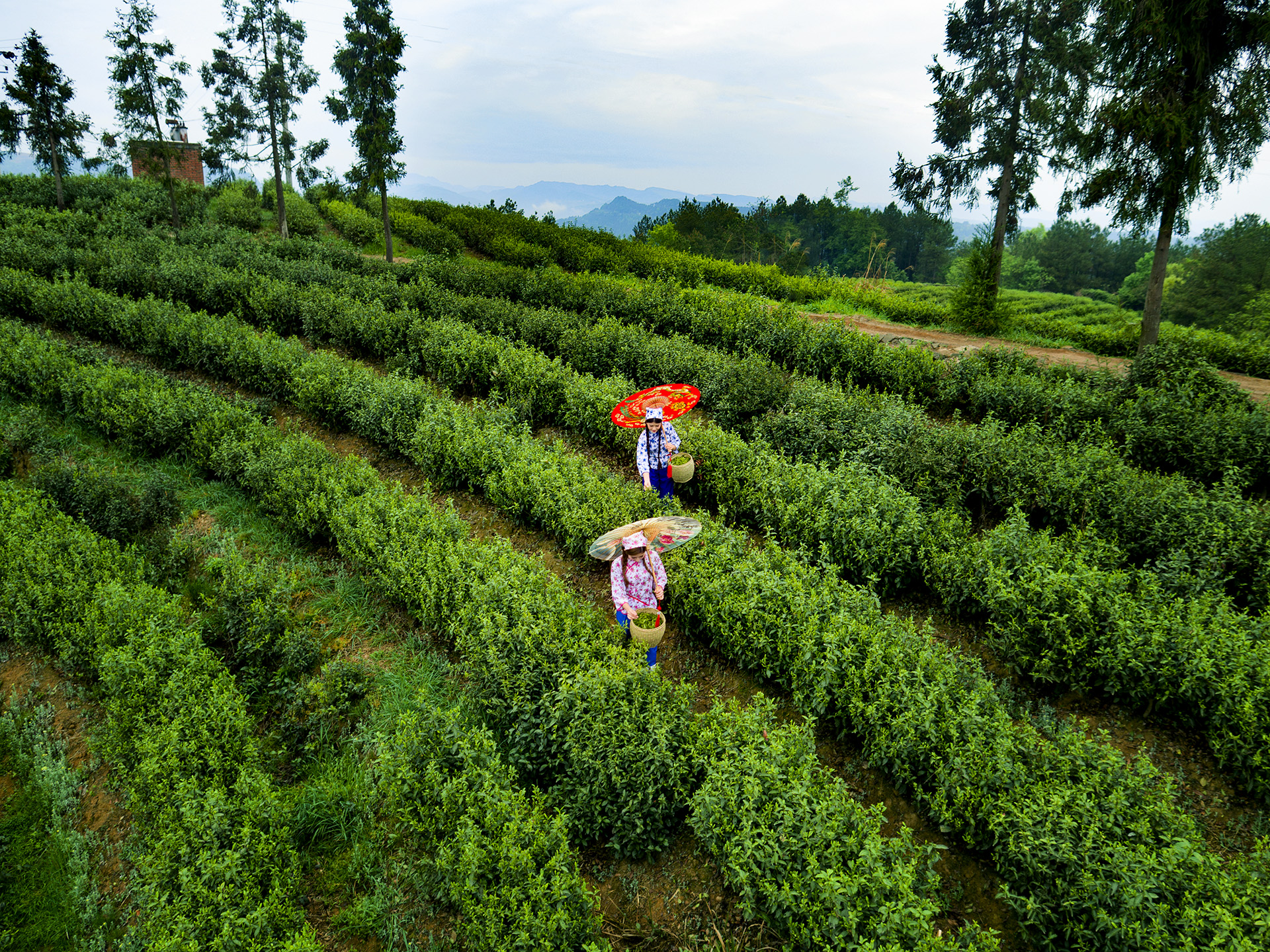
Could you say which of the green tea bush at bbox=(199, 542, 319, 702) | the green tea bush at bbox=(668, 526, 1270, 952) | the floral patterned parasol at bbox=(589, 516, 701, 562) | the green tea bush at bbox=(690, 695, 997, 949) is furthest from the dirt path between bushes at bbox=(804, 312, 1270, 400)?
the green tea bush at bbox=(199, 542, 319, 702)

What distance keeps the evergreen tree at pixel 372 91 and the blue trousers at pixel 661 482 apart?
633 inches

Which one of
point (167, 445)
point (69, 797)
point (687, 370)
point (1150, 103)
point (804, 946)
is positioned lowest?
point (69, 797)

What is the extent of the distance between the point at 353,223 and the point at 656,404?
2364 centimetres

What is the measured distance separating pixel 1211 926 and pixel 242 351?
14006mm

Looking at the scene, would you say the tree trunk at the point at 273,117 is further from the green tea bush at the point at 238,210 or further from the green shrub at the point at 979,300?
the green shrub at the point at 979,300

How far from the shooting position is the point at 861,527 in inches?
273

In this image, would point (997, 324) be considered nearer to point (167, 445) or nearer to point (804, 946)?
point (804, 946)

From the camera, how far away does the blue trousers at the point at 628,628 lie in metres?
5.79

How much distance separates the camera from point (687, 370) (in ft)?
36.9

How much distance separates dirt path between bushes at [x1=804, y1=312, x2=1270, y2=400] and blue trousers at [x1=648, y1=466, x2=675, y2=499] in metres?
7.77

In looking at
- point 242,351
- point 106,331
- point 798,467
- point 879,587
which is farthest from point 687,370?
point 106,331


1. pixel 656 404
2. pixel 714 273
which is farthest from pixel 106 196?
pixel 656 404

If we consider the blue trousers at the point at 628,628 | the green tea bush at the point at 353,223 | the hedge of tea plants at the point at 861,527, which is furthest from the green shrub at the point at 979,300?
the green tea bush at the point at 353,223

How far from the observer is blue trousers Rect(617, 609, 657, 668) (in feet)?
19.0
